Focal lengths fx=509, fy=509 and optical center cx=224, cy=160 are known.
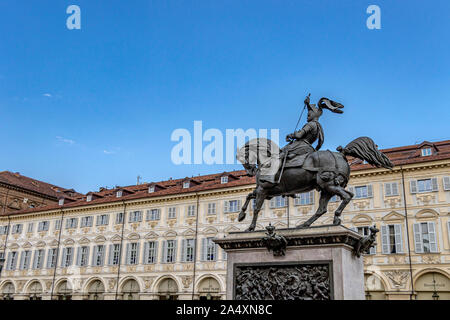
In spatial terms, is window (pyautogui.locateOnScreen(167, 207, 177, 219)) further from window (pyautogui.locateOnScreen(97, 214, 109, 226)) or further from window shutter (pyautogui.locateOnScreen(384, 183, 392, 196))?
window shutter (pyautogui.locateOnScreen(384, 183, 392, 196))

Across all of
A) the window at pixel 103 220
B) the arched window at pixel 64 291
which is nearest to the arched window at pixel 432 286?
the window at pixel 103 220

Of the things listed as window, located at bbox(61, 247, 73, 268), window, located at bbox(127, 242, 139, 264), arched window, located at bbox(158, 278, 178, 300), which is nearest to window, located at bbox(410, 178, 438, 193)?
arched window, located at bbox(158, 278, 178, 300)

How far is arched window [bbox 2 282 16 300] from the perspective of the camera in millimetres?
55656

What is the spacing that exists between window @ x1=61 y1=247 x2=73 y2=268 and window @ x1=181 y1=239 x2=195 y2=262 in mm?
13799

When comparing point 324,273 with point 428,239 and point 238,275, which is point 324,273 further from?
point 428,239

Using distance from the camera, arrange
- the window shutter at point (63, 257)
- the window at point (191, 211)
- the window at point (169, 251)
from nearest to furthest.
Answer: the window at point (169, 251)
the window at point (191, 211)
the window shutter at point (63, 257)

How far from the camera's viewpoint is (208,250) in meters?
44.8

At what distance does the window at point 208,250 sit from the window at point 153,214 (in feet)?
20.0

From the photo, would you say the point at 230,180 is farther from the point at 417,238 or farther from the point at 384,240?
the point at 417,238

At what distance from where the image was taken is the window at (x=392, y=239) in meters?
37.3

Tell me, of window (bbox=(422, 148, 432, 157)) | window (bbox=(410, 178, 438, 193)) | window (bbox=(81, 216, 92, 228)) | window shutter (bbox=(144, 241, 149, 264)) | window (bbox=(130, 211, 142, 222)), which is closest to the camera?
window (bbox=(410, 178, 438, 193))

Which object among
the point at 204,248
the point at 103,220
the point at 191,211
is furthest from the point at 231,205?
the point at 103,220

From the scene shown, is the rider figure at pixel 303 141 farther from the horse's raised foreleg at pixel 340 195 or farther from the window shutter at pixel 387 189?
the window shutter at pixel 387 189
